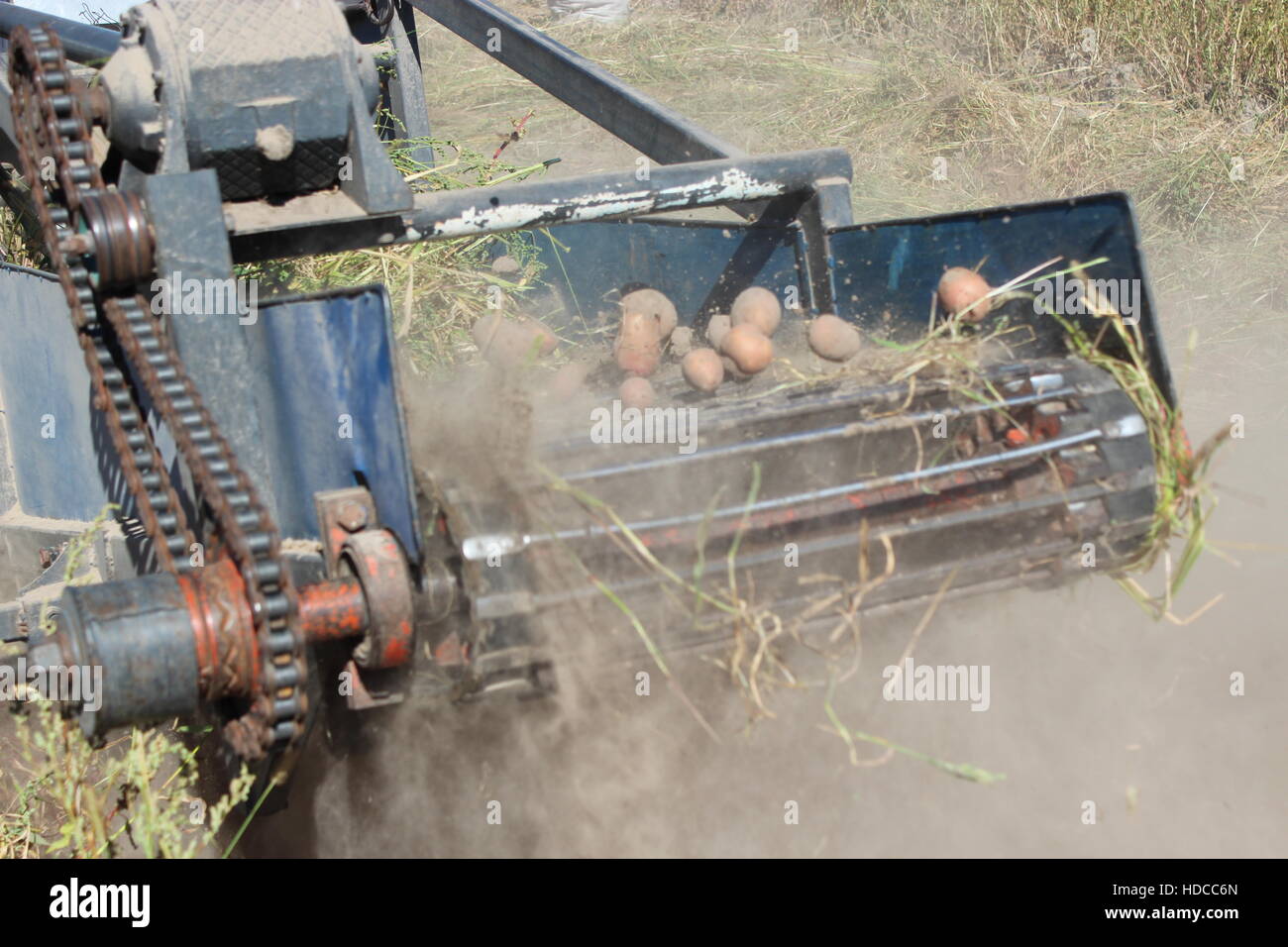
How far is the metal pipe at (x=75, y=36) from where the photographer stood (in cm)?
398

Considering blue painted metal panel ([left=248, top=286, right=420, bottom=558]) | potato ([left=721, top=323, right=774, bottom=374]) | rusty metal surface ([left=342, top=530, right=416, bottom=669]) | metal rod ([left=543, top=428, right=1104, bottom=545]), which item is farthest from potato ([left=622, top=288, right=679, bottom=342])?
rusty metal surface ([left=342, top=530, right=416, bottom=669])

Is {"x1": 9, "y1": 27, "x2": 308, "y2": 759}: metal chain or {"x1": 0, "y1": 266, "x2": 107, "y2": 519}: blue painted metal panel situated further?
{"x1": 0, "y1": 266, "x2": 107, "y2": 519}: blue painted metal panel

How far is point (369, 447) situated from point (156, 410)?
655 millimetres

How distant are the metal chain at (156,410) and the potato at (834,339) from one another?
2095 millimetres

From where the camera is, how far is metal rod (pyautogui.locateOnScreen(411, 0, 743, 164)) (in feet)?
14.9

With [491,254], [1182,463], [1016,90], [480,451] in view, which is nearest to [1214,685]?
[1182,463]

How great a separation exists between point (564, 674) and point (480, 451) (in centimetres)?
67

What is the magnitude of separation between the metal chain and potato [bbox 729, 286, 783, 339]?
2068 mm

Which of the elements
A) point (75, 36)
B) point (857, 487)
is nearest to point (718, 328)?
point (857, 487)

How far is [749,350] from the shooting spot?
4164mm

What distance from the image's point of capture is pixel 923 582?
10.8ft

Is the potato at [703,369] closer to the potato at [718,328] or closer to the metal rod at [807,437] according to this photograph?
the potato at [718,328]

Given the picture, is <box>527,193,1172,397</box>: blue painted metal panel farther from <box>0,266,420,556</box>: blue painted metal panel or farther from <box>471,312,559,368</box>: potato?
<box>0,266,420,556</box>: blue painted metal panel
